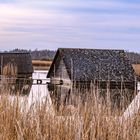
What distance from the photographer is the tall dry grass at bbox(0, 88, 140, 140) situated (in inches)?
137

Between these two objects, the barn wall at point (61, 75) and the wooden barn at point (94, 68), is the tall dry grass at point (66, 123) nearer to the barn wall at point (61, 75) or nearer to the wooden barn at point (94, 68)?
the wooden barn at point (94, 68)

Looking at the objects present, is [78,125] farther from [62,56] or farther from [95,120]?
[62,56]

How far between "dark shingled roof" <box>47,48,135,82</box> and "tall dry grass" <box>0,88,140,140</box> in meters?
2.75

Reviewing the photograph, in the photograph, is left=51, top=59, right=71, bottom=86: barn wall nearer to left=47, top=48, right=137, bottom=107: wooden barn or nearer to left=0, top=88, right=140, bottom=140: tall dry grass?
left=47, top=48, right=137, bottom=107: wooden barn

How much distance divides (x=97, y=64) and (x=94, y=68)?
0.37 ft

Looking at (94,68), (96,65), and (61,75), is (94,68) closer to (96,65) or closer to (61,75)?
(96,65)

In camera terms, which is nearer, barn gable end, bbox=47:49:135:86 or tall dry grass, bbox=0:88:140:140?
tall dry grass, bbox=0:88:140:140

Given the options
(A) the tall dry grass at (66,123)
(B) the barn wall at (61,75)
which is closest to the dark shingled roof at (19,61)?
(B) the barn wall at (61,75)

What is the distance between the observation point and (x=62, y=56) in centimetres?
721

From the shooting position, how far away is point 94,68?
7.09m

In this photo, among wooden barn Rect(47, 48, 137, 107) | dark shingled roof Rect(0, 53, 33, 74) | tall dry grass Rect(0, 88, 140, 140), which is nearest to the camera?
tall dry grass Rect(0, 88, 140, 140)

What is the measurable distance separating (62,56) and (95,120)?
3550 mm

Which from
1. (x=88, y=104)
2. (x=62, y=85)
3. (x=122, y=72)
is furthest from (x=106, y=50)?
(x=88, y=104)

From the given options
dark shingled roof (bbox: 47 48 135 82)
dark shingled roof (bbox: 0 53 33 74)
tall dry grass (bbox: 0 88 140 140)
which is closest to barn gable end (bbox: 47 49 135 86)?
dark shingled roof (bbox: 47 48 135 82)
